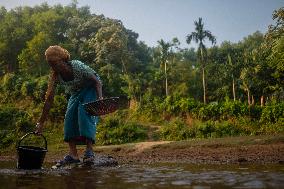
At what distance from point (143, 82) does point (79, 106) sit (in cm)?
3205

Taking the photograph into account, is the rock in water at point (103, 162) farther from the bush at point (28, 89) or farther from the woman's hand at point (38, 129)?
the bush at point (28, 89)

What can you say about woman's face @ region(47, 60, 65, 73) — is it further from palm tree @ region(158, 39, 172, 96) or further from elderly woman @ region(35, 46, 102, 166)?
palm tree @ region(158, 39, 172, 96)

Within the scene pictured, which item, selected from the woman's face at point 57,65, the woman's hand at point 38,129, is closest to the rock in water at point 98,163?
the woman's hand at point 38,129

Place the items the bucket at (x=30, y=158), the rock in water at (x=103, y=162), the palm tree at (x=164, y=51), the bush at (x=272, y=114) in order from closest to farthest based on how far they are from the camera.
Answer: the bucket at (x=30, y=158), the rock in water at (x=103, y=162), the bush at (x=272, y=114), the palm tree at (x=164, y=51)

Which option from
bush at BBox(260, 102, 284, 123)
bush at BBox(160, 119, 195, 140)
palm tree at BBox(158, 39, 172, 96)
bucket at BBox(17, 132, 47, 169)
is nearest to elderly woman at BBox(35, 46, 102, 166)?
bucket at BBox(17, 132, 47, 169)

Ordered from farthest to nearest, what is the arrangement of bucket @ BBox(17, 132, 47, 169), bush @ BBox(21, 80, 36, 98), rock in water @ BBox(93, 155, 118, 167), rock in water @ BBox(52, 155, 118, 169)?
bush @ BBox(21, 80, 36, 98)
rock in water @ BBox(93, 155, 118, 167)
rock in water @ BBox(52, 155, 118, 169)
bucket @ BBox(17, 132, 47, 169)

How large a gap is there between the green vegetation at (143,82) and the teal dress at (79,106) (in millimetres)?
16168

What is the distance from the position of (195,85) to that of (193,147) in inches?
1355

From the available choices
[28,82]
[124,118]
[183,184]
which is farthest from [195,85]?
[183,184]

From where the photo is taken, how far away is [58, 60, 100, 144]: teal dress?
5.79 metres

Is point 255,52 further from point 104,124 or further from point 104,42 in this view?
point 104,124

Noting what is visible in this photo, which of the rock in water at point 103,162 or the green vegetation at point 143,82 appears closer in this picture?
the rock in water at point 103,162

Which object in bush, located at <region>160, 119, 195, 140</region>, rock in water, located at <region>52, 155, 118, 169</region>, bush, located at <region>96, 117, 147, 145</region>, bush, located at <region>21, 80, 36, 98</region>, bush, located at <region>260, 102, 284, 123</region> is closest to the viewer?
rock in water, located at <region>52, 155, 118, 169</region>

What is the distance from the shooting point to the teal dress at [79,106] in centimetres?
579
